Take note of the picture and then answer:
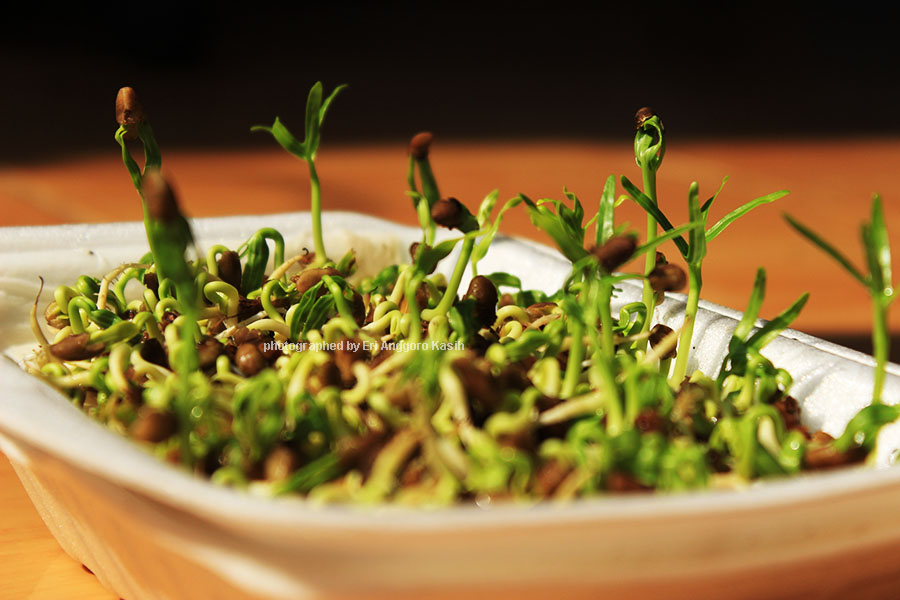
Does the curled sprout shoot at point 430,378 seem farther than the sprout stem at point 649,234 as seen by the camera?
No

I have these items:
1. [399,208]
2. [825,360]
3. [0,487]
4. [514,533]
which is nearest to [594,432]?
[514,533]

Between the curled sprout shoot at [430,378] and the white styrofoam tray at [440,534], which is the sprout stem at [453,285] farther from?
the white styrofoam tray at [440,534]

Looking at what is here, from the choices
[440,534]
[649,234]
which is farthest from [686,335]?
[440,534]

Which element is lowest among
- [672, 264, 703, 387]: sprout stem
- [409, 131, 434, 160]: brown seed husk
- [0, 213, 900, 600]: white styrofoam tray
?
[0, 213, 900, 600]: white styrofoam tray

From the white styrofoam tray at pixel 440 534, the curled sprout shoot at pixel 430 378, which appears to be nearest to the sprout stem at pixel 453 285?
the curled sprout shoot at pixel 430 378

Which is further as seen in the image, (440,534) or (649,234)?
(649,234)

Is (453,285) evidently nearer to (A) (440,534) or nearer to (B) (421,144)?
(B) (421,144)

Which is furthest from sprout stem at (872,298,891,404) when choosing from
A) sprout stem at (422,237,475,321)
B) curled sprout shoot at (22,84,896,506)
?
sprout stem at (422,237,475,321)

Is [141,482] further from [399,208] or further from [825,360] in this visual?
[399,208]

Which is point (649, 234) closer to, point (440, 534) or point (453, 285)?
point (453, 285)

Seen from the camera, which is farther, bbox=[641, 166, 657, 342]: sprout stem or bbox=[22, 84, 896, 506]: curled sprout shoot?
bbox=[641, 166, 657, 342]: sprout stem

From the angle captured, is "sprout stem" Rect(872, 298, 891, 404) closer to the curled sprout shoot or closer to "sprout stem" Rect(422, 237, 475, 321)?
the curled sprout shoot
